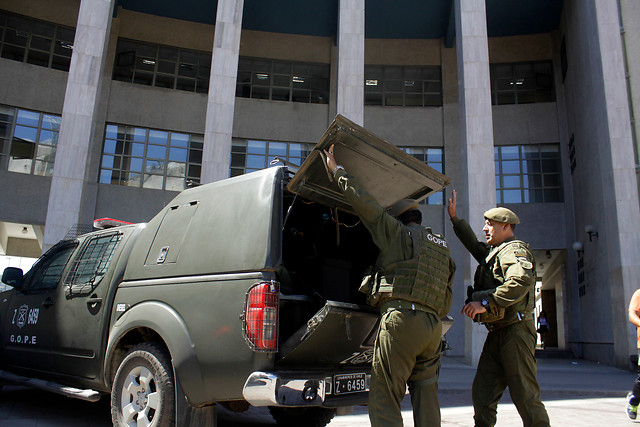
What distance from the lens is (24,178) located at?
16938 mm

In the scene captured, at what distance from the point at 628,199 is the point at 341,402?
12.8m

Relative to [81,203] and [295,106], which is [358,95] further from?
[81,203]

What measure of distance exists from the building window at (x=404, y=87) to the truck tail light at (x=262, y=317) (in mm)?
17937

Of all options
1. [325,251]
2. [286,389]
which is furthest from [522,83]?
[286,389]

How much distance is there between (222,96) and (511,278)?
1153 centimetres

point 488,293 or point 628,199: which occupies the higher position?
point 628,199

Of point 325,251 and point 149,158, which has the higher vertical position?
point 149,158

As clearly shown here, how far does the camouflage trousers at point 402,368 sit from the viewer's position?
3004mm

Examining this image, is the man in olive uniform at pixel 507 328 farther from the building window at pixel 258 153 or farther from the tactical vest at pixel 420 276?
the building window at pixel 258 153

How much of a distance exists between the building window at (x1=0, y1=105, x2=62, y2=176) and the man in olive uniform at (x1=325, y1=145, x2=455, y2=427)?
1762 cm

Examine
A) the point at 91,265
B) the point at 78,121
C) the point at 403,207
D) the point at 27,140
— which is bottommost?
the point at 91,265

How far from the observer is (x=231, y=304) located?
3.22 m

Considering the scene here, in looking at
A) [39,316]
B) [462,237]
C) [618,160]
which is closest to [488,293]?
[462,237]

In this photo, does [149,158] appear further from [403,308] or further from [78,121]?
[403,308]
